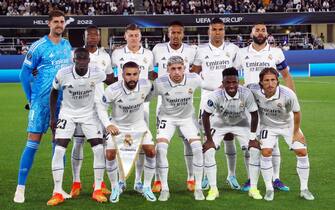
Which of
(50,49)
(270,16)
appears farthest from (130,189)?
(270,16)

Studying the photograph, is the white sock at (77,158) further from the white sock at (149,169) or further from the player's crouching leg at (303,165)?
the player's crouching leg at (303,165)

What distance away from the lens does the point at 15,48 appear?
34219 mm

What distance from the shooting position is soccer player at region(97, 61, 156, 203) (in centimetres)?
727

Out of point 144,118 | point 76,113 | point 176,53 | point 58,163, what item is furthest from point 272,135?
point 58,163

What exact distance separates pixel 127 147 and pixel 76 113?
31.0 inches

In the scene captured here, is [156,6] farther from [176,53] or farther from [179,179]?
[179,179]

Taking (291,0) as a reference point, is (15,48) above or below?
below

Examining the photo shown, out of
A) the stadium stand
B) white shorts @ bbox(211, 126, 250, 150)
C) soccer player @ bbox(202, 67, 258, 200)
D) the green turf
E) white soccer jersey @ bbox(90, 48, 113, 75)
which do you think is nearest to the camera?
the green turf

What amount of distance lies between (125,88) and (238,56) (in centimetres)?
197

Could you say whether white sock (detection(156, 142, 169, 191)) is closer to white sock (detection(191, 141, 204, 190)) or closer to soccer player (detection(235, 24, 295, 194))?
white sock (detection(191, 141, 204, 190))

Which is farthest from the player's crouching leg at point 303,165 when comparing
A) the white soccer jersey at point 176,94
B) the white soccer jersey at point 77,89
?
the white soccer jersey at point 77,89

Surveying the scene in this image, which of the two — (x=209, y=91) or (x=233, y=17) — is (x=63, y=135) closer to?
(x=209, y=91)

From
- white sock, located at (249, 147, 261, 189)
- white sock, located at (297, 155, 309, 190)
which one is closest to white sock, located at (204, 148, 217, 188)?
white sock, located at (249, 147, 261, 189)

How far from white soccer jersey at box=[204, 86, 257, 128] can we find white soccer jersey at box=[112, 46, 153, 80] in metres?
1.30
